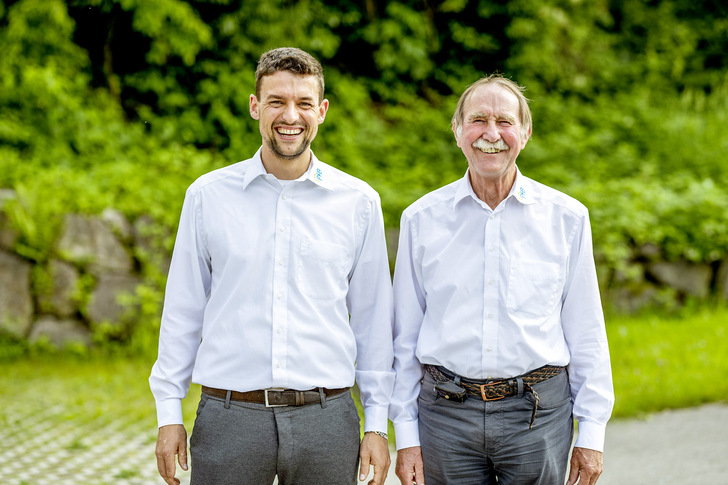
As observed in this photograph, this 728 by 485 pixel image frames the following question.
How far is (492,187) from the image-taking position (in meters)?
2.52

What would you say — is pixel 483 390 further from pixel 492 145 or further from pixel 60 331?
pixel 60 331

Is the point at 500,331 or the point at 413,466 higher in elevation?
the point at 500,331

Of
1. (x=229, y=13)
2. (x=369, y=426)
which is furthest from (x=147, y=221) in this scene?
(x=369, y=426)

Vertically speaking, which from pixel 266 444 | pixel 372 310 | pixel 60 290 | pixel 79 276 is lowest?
pixel 266 444

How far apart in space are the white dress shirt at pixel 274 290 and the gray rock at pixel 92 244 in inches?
165

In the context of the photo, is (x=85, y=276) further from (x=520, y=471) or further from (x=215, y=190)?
(x=520, y=471)

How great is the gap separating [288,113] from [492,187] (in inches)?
26.8

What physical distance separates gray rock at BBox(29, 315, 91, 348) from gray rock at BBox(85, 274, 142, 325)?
0.44 feet

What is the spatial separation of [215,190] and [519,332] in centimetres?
103

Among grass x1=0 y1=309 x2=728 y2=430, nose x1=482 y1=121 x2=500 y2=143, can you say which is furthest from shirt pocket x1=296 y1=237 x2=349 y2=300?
grass x1=0 y1=309 x2=728 y2=430

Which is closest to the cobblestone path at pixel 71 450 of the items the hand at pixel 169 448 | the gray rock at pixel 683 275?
the hand at pixel 169 448

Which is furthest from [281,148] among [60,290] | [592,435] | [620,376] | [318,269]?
[60,290]

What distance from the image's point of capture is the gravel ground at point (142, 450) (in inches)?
166

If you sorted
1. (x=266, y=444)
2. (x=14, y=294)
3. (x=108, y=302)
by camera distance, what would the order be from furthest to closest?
(x=108, y=302), (x=14, y=294), (x=266, y=444)
